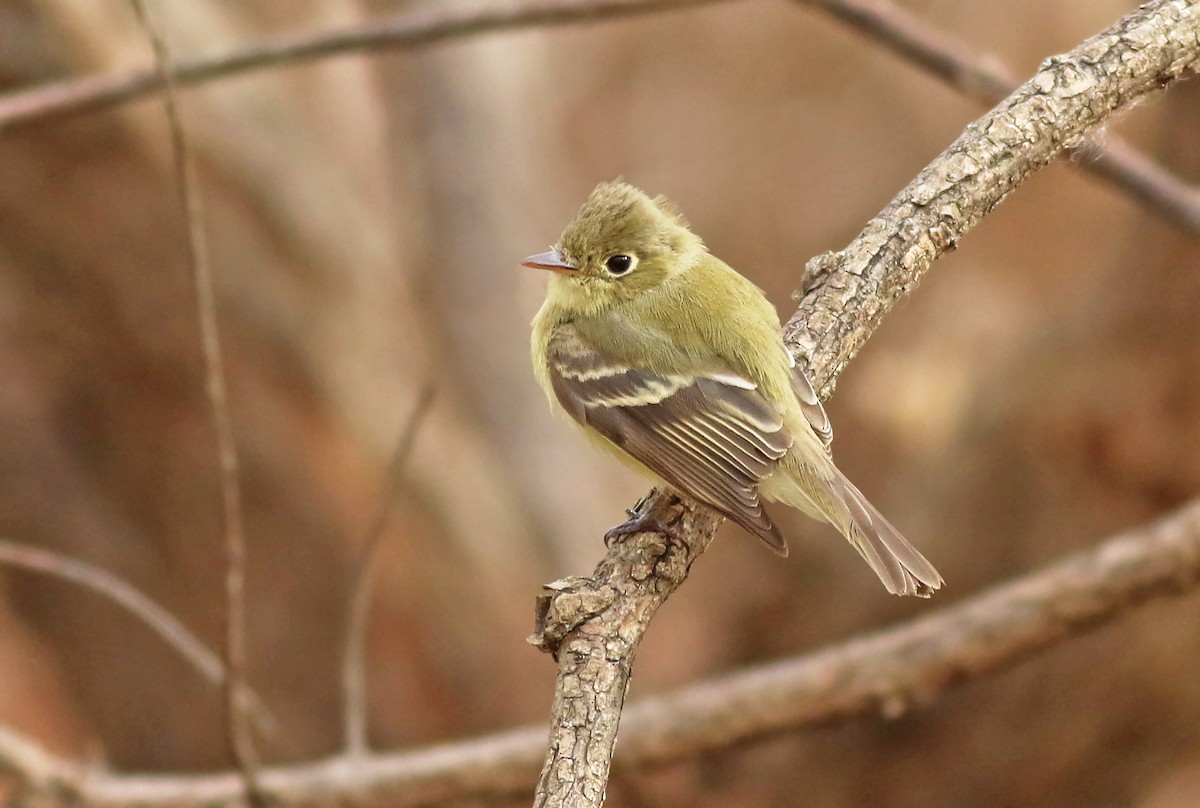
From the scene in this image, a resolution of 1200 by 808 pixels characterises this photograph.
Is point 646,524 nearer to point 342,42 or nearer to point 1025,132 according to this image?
point 1025,132

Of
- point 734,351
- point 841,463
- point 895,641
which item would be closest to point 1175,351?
point 895,641

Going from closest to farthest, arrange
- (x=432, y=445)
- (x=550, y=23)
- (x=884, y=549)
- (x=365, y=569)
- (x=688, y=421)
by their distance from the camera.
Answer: (x=884, y=549) → (x=688, y=421) → (x=365, y=569) → (x=550, y=23) → (x=432, y=445)

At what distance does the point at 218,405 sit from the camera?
274cm

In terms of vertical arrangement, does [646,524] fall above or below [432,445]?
below

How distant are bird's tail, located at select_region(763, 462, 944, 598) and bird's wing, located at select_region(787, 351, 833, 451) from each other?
0.10 meters

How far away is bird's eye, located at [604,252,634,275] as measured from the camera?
11.3 feet

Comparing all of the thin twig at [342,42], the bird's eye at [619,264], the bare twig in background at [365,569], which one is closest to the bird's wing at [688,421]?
the bird's eye at [619,264]

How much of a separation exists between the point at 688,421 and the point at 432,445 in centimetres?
296

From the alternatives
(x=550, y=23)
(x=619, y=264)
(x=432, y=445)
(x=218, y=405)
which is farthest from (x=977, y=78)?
(x=432, y=445)

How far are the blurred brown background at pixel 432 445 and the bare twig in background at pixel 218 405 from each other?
88 centimetres

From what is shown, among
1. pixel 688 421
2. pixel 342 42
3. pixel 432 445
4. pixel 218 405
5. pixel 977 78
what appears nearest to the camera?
pixel 218 405

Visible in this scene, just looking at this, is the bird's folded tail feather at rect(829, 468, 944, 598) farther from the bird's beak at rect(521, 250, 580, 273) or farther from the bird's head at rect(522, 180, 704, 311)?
the bird's beak at rect(521, 250, 580, 273)

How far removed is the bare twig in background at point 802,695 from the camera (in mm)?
3498

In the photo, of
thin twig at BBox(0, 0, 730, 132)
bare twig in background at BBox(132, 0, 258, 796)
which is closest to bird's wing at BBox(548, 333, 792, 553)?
bare twig in background at BBox(132, 0, 258, 796)
